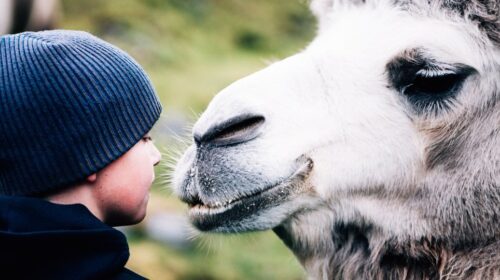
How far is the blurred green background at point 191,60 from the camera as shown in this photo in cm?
607

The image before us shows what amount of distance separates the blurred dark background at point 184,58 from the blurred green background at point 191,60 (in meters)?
0.01

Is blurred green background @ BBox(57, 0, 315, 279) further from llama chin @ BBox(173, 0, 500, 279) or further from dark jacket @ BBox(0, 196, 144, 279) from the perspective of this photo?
dark jacket @ BBox(0, 196, 144, 279)

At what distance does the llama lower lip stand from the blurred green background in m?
0.15

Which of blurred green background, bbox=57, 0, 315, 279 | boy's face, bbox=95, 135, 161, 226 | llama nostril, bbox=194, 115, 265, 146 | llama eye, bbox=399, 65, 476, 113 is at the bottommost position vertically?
blurred green background, bbox=57, 0, 315, 279

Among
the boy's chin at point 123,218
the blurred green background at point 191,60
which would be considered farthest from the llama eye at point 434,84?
the boy's chin at point 123,218

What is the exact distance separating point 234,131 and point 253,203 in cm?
24

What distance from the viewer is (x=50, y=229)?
1.93 metres

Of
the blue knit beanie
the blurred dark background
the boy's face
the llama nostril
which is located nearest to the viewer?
the blue knit beanie

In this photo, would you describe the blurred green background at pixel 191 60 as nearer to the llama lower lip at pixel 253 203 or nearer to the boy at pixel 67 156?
the llama lower lip at pixel 253 203

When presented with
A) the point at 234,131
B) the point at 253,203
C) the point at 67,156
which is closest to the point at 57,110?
the point at 67,156

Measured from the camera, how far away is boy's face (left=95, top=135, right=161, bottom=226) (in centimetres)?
211

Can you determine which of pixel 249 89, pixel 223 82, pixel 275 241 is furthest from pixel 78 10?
pixel 249 89

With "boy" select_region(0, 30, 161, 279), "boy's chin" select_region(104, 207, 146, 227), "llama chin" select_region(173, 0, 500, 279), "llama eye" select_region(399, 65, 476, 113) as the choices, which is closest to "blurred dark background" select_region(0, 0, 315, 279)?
"llama chin" select_region(173, 0, 500, 279)

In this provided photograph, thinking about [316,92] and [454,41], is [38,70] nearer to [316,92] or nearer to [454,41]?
[316,92]
